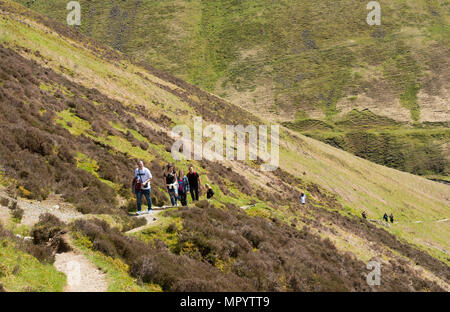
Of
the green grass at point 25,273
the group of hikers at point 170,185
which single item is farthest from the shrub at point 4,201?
the group of hikers at point 170,185

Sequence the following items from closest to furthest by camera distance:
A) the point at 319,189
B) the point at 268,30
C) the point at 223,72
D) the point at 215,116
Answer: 1. the point at 319,189
2. the point at 215,116
3. the point at 223,72
4. the point at 268,30

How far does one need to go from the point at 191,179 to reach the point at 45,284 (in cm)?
1157

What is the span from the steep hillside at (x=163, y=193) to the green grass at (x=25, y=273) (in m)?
0.28

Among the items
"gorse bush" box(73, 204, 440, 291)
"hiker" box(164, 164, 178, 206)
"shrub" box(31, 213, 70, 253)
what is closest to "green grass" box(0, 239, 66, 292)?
"shrub" box(31, 213, 70, 253)

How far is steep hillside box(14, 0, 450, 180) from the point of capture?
109 meters

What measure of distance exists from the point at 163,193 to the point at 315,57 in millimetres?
131369

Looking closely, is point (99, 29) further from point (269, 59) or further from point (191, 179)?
point (191, 179)

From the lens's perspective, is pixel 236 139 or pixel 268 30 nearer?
pixel 236 139

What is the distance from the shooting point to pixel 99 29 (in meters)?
159

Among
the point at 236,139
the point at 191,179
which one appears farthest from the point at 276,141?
the point at 191,179

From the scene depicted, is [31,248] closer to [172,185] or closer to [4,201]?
[4,201]

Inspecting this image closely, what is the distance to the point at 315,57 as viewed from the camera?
138375 mm

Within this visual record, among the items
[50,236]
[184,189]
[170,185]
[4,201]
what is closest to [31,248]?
[50,236]

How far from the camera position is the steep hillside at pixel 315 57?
109 metres
